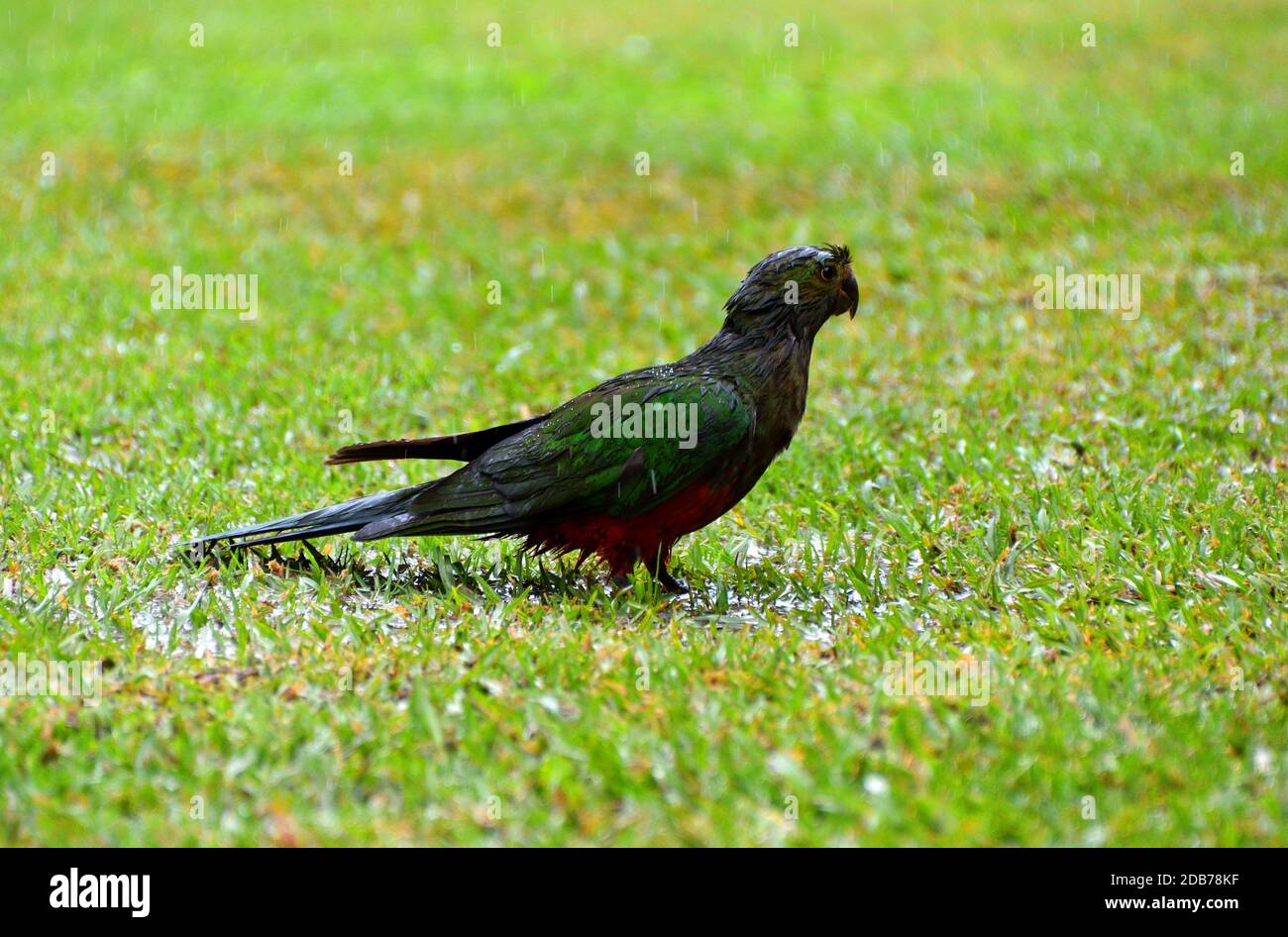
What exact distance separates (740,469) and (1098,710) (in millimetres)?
1411

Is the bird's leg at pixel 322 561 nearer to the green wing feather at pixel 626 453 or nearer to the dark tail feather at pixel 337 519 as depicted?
the dark tail feather at pixel 337 519

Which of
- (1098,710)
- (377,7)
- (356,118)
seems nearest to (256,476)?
(1098,710)

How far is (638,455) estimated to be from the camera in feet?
14.6

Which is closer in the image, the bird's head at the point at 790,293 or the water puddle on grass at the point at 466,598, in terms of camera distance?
A: the water puddle on grass at the point at 466,598

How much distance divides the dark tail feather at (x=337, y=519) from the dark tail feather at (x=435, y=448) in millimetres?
135

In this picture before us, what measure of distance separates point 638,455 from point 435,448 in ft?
2.54

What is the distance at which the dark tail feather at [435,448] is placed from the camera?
469 cm

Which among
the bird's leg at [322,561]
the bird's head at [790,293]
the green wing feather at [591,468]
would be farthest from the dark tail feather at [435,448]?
the bird's head at [790,293]

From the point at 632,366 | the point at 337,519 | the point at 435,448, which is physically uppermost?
the point at 632,366

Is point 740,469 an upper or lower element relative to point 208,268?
lower

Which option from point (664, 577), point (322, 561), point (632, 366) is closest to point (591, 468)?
point (664, 577)

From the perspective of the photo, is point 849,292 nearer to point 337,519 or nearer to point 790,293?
point 790,293

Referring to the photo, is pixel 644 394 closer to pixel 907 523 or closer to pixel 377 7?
pixel 907 523
